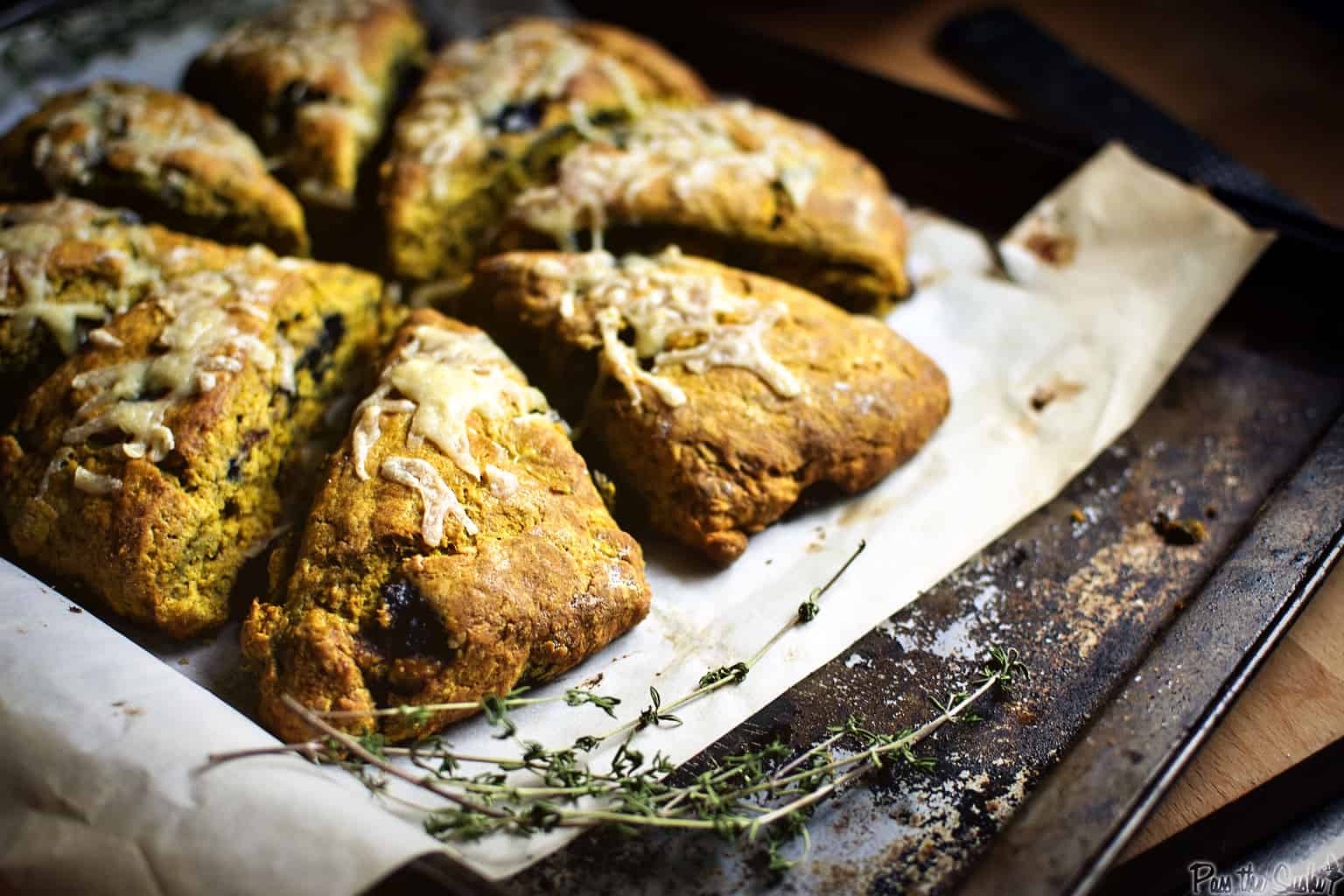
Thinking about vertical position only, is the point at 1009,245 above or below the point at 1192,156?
below

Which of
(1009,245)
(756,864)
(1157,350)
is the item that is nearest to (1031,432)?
(1157,350)

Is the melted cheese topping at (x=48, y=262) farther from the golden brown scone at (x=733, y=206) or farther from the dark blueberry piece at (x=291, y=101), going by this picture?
the golden brown scone at (x=733, y=206)

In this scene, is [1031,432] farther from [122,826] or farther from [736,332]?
[122,826]

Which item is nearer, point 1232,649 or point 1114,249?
point 1232,649

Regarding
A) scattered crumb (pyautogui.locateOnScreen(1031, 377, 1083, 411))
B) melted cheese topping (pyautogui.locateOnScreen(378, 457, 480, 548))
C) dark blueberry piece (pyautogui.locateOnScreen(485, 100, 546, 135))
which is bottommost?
melted cheese topping (pyautogui.locateOnScreen(378, 457, 480, 548))

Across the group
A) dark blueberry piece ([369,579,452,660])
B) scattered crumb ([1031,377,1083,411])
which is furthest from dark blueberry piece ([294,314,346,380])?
scattered crumb ([1031,377,1083,411])

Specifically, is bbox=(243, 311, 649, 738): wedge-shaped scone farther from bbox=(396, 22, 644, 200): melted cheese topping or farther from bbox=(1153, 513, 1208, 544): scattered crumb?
bbox=(1153, 513, 1208, 544): scattered crumb

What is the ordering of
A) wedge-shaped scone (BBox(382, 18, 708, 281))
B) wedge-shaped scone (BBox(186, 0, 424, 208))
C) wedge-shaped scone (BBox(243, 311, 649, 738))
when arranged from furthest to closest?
wedge-shaped scone (BBox(186, 0, 424, 208)) → wedge-shaped scone (BBox(382, 18, 708, 281)) → wedge-shaped scone (BBox(243, 311, 649, 738))
